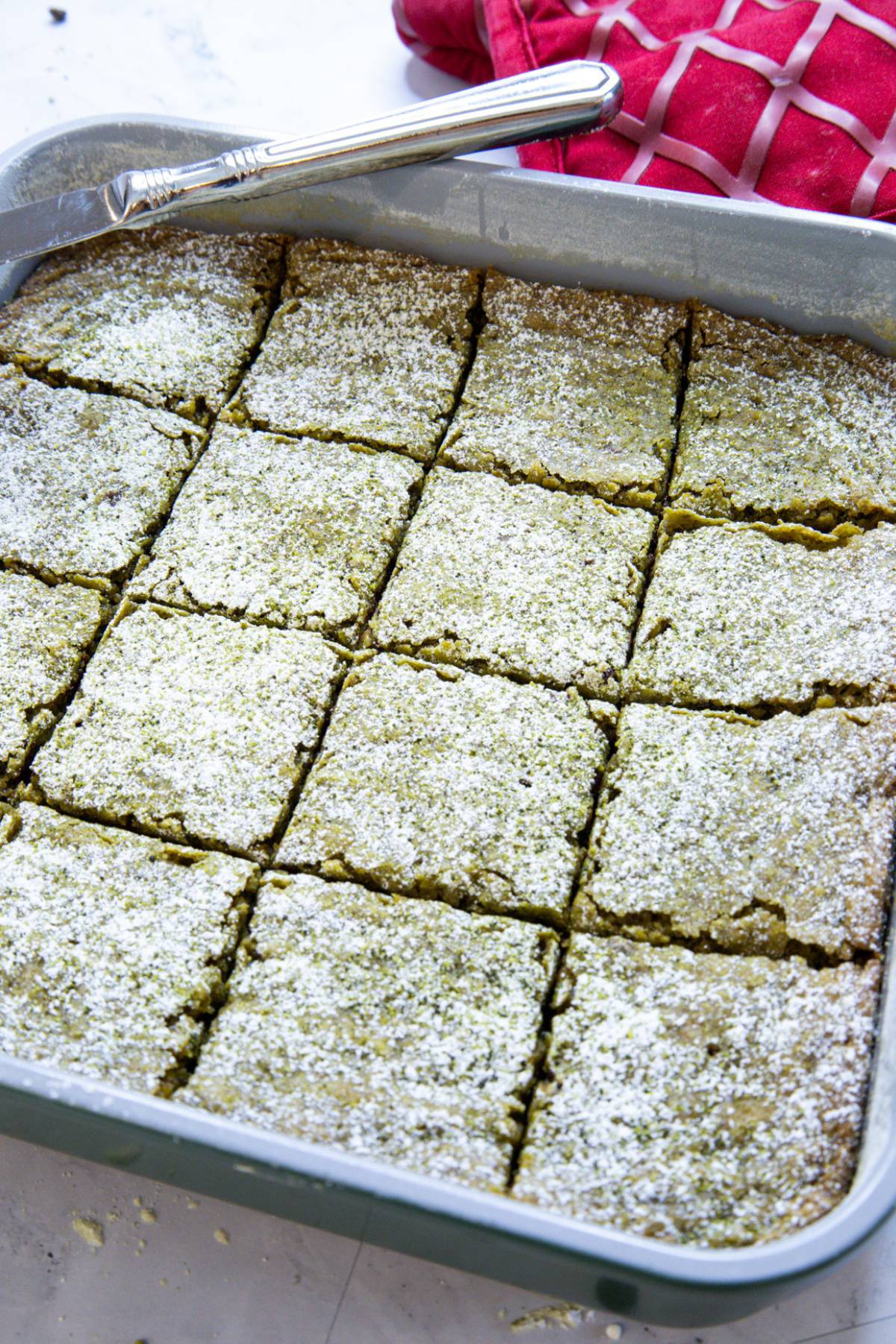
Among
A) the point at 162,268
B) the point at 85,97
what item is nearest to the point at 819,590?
the point at 162,268

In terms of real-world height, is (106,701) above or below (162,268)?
below

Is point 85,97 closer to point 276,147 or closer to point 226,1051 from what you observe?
point 276,147

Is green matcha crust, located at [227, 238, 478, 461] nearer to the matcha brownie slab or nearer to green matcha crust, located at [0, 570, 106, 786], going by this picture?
green matcha crust, located at [0, 570, 106, 786]

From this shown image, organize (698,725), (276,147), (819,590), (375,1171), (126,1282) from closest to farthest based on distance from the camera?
(375,1171)
(126,1282)
(698,725)
(819,590)
(276,147)

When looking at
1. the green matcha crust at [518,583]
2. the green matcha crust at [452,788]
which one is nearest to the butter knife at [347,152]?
the green matcha crust at [518,583]

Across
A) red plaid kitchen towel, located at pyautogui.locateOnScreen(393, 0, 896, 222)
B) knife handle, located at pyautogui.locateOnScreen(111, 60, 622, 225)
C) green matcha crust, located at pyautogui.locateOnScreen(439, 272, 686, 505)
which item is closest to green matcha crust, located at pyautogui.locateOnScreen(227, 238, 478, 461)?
green matcha crust, located at pyautogui.locateOnScreen(439, 272, 686, 505)

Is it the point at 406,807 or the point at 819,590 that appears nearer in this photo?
the point at 406,807
